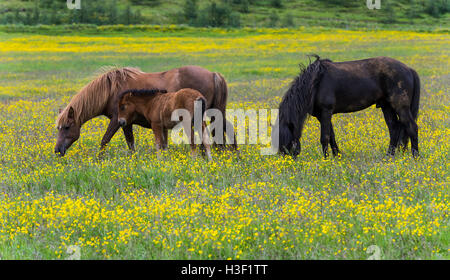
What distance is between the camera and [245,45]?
1633 inches

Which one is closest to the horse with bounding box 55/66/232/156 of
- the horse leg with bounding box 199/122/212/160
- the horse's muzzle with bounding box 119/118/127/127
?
the horse's muzzle with bounding box 119/118/127/127

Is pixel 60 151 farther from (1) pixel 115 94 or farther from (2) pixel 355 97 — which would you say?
(2) pixel 355 97

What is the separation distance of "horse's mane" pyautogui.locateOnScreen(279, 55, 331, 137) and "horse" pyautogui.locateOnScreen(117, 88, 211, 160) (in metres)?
1.48

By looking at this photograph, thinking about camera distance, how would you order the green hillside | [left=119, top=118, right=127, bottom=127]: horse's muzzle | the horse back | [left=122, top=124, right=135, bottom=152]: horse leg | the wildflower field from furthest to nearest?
the green hillside
[left=122, top=124, right=135, bottom=152]: horse leg
[left=119, top=118, right=127, bottom=127]: horse's muzzle
the horse back
the wildflower field

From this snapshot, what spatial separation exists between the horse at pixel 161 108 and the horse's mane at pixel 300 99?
148 cm

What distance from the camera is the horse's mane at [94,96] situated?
30.0 feet

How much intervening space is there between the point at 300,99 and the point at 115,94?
3.62 m

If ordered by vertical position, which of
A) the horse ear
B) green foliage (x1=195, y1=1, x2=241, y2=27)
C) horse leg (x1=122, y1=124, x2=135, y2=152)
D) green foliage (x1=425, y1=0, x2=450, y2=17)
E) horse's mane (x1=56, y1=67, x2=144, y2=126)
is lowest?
horse leg (x1=122, y1=124, x2=135, y2=152)

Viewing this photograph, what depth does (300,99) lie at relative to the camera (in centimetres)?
823

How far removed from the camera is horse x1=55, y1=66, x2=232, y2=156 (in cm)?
911

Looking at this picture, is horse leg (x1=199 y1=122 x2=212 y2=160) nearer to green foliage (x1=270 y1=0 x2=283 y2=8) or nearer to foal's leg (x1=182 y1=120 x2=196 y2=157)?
foal's leg (x1=182 y1=120 x2=196 y2=157)

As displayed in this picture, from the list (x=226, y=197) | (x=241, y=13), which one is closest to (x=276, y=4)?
(x=241, y=13)

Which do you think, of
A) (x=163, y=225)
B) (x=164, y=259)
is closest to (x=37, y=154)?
(x=163, y=225)

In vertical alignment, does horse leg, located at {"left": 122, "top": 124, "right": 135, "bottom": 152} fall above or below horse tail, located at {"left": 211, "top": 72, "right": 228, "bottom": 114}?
below
